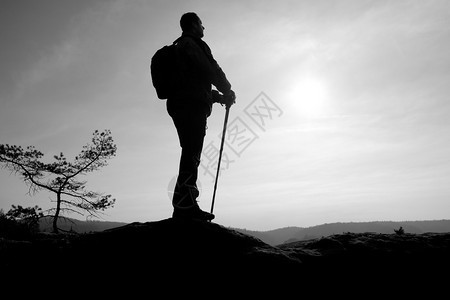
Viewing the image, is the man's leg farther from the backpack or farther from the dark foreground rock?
the backpack

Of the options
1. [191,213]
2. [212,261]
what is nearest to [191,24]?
[191,213]

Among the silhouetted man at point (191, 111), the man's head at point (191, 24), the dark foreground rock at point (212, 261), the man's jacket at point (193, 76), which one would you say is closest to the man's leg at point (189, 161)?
the silhouetted man at point (191, 111)

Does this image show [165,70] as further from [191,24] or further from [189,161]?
[189,161]

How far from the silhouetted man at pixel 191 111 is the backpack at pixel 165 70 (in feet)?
0.35

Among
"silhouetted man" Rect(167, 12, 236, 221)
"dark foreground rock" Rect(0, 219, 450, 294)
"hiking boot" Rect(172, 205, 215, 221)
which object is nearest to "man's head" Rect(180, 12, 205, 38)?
"silhouetted man" Rect(167, 12, 236, 221)

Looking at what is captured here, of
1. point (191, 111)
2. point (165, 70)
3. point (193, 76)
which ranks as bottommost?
point (191, 111)

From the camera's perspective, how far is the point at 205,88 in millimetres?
4125

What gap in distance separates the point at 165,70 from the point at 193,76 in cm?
46

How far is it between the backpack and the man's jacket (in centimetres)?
11

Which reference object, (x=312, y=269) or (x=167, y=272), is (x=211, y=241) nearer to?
(x=167, y=272)

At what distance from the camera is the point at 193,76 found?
4062 millimetres

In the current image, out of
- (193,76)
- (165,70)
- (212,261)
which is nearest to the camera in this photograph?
(212,261)

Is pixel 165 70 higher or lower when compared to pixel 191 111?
higher

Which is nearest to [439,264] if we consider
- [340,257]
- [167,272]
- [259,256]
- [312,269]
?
[340,257]
